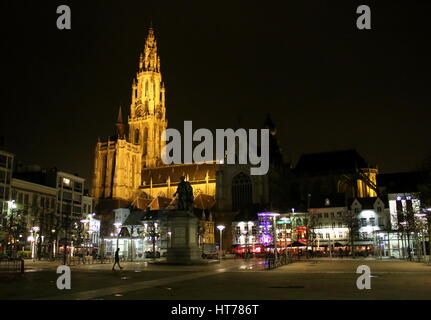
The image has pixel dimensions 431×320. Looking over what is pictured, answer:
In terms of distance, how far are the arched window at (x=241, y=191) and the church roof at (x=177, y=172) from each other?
15.0 meters

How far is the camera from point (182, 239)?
3488 cm

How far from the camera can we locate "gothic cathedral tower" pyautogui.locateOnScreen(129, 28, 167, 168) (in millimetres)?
139000

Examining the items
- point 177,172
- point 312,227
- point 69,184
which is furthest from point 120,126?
point 312,227

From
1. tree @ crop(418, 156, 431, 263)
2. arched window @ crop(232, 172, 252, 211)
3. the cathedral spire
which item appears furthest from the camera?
the cathedral spire

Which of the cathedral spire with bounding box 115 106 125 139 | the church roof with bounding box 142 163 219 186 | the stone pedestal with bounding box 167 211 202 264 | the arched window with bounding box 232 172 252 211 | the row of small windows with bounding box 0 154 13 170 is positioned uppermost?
the cathedral spire with bounding box 115 106 125 139

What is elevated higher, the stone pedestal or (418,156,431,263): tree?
(418,156,431,263): tree

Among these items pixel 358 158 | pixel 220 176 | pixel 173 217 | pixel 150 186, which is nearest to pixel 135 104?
pixel 150 186

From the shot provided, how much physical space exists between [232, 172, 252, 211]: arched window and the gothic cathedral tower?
4126cm

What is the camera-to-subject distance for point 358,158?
111 metres

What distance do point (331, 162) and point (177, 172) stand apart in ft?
133

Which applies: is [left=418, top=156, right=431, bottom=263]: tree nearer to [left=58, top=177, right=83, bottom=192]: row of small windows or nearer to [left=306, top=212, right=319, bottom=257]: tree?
[left=306, top=212, right=319, bottom=257]: tree

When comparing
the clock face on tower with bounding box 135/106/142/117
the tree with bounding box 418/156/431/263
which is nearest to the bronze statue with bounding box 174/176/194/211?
the tree with bounding box 418/156/431/263
